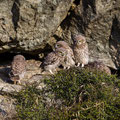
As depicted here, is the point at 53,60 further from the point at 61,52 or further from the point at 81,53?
the point at 81,53

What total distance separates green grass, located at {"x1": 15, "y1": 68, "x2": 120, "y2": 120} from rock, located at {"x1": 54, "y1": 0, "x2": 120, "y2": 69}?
10.3ft

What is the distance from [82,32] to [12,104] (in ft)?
13.2

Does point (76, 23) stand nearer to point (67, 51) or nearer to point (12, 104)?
point (67, 51)

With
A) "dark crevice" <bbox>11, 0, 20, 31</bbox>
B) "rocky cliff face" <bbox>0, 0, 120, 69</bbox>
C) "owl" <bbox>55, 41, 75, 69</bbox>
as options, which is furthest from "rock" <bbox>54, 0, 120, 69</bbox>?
"dark crevice" <bbox>11, 0, 20, 31</bbox>

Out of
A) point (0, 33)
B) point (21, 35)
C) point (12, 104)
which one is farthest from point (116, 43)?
point (12, 104)

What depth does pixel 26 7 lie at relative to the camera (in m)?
7.88

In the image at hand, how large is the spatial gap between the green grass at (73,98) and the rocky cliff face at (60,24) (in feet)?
8.36

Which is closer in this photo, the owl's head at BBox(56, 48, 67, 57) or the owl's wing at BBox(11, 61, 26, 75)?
the owl's wing at BBox(11, 61, 26, 75)

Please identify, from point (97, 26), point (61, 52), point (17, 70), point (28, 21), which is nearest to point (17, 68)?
point (17, 70)

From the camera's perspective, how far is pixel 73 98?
584 cm

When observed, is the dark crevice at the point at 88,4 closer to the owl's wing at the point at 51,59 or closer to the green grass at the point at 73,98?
the owl's wing at the point at 51,59

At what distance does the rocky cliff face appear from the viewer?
796 centimetres

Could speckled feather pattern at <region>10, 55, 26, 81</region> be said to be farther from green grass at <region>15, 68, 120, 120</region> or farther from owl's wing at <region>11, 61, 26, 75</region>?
green grass at <region>15, 68, 120, 120</region>

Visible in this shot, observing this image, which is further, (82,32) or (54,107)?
(82,32)
